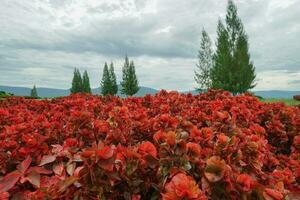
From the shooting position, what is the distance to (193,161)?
216cm

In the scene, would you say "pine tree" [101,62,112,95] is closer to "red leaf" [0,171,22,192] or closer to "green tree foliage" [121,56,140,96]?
"green tree foliage" [121,56,140,96]

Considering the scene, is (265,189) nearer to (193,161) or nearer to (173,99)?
(193,161)

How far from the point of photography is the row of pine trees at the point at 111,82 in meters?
74.0

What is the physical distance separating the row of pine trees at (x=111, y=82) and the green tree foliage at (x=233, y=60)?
86.9ft

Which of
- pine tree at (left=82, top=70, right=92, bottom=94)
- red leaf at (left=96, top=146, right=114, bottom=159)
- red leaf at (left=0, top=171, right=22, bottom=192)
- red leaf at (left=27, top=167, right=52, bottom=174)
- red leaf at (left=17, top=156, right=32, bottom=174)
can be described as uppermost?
pine tree at (left=82, top=70, right=92, bottom=94)

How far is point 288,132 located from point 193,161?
3.52 metres

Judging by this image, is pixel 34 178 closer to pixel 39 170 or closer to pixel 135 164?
pixel 39 170

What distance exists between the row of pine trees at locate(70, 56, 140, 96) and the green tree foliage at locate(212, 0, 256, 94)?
2648 centimetres

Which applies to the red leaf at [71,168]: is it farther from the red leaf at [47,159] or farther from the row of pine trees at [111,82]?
the row of pine trees at [111,82]

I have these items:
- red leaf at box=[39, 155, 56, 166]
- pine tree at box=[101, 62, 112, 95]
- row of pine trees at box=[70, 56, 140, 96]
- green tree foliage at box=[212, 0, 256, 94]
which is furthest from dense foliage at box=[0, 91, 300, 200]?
pine tree at box=[101, 62, 112, 95]

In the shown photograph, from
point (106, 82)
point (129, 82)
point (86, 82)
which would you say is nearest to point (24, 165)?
point (129, 82)

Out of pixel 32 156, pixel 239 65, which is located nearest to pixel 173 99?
pixel 32 156

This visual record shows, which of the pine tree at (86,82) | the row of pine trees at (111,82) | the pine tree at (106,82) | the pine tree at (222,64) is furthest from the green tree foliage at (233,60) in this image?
the pine tree at (86,82)

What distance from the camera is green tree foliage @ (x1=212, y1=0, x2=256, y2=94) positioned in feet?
153
